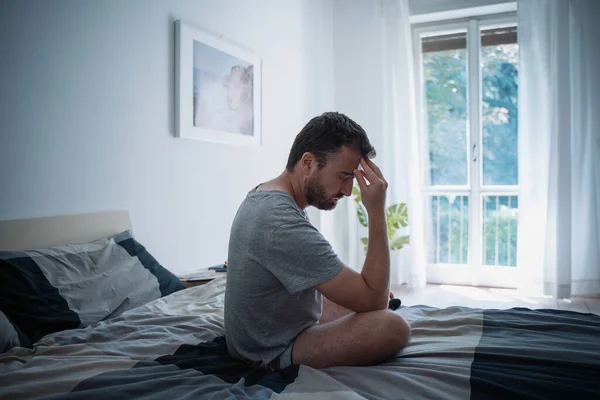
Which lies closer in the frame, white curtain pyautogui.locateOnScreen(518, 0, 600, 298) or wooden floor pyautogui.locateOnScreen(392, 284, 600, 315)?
wooden floor pyautogui.locateOnScreen(392, 284, 600, 315)

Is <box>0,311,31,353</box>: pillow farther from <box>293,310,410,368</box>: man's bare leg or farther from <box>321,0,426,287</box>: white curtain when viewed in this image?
<box>321,0,426,287</box>: white curtain

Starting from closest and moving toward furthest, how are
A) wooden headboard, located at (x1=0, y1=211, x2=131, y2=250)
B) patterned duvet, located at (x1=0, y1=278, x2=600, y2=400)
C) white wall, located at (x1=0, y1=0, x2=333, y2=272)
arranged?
patterned duvet, located at (x1=0, y1=278, x2=600, y2=400)
wooden headboard, located at (x1=0, y1=211, x2=131, y2=250)
white wall, located at (x1=0, y1=0, x2=333, y2=272)

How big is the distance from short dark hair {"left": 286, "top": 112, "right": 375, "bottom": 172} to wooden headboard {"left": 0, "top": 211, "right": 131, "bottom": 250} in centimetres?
107

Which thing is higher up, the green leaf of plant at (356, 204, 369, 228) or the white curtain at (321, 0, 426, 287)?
the white curtain at (321, 0, 426, 287)

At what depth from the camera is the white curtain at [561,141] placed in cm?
367

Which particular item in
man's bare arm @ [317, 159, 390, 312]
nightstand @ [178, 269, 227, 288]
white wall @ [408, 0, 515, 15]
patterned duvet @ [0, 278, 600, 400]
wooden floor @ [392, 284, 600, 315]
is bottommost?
wooden floor @ [392, 284, 600, 315]

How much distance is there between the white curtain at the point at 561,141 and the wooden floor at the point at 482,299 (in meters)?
0.16

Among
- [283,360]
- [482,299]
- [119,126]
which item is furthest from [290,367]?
[482,299]

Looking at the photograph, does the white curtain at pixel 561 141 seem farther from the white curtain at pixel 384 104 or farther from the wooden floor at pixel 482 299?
the white curtain at pixel 384 104

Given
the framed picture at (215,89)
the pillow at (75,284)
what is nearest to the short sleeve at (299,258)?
the pillow at (75,284)

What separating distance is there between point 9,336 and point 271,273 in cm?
74

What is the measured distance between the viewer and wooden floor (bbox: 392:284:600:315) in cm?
349

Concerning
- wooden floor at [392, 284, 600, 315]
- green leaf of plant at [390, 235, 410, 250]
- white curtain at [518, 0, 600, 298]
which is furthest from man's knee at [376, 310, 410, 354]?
white curtain at [518, 0, 600, 298]

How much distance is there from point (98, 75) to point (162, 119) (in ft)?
1.44
